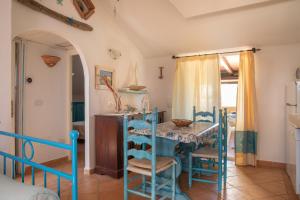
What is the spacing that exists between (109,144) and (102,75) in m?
1.08

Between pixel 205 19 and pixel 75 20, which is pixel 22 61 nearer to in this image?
pixel 75 20

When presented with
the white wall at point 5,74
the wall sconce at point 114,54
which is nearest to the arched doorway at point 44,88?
the wall sconce at point 114,54

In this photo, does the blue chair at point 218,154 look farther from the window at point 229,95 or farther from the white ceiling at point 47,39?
the window at point 229,95

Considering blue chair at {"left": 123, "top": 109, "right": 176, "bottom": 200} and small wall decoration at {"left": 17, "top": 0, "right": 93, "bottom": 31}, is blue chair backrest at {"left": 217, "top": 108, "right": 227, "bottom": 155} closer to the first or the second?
blue chair at {"left": 123, "top": 109, "right": 176, "bottom": 200}

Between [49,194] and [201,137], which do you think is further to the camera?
[201,137]

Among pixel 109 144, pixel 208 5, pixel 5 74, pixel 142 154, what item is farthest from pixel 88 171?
pixel 208 5

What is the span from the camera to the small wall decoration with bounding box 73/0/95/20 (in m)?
2.87

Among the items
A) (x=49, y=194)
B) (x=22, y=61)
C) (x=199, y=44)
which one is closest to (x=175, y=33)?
(x=199, y=44)

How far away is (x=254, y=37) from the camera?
3.28m

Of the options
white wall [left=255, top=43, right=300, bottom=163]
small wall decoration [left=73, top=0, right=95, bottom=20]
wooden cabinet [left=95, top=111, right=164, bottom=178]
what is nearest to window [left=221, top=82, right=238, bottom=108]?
white wall [left=255, top=43, right=300, bottom=163]

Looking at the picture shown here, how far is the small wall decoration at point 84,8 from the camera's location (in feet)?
9.43

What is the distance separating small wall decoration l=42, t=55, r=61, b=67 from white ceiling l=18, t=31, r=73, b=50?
24 centimetres

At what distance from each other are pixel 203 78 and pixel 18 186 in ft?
10.9

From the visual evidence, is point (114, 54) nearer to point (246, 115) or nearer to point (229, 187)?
point (246, 115)
